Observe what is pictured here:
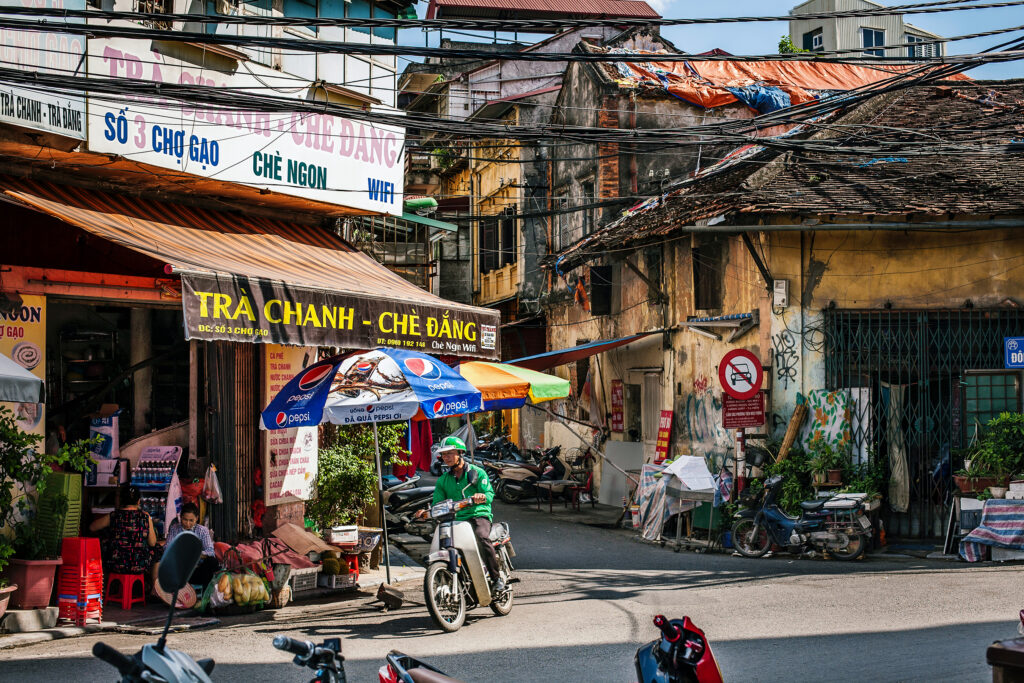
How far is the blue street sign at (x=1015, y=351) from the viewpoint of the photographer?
562 inches

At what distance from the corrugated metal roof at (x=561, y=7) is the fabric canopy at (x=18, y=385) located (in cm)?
2827

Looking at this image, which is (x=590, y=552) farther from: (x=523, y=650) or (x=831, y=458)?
(x=523, y=650)

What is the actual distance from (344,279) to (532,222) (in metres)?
18.3

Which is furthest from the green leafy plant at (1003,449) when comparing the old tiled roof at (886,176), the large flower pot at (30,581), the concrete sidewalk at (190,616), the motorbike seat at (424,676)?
the motorbike seat at (424,676)

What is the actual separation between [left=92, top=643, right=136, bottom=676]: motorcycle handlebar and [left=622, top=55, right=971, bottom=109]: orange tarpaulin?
70.1ft

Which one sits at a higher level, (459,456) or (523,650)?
(459,456)

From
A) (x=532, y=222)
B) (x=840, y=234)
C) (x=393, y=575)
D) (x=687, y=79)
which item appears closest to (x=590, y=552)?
(x=393, y=575)

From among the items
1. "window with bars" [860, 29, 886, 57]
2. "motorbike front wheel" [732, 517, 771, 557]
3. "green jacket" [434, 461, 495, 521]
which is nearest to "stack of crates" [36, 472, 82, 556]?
"green jacket" [434, 461, 495, 521]

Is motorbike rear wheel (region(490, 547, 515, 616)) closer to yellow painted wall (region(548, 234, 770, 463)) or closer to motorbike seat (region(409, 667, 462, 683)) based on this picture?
motorbike seat (region(409, 667, 462, 683))

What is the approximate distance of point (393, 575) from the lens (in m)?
12.7

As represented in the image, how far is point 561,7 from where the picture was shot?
35.9m

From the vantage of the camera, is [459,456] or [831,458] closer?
[459,456]

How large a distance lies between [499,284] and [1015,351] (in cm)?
2048

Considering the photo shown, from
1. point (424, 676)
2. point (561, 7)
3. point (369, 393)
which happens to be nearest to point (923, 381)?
point (369, 393)
